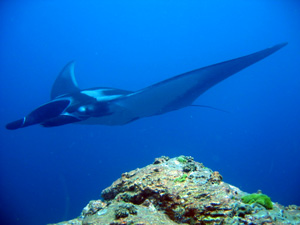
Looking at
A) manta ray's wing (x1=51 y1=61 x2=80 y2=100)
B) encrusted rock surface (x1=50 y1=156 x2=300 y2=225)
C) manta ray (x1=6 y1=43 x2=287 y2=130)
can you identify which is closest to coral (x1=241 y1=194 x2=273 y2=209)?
encrusted rock surface (x1=50 y1=156 x2=300 y2=225)

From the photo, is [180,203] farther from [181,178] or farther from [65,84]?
[65,84]

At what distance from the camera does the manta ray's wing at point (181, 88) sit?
13.2 ft

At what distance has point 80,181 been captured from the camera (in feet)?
96.3

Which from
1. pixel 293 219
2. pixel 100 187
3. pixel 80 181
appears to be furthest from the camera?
pixel 80 181

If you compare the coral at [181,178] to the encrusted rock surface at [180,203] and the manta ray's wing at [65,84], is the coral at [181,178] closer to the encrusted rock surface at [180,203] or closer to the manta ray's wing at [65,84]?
the encrusted rock surface at [180,203]

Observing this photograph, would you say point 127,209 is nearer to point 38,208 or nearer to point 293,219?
point 293,219

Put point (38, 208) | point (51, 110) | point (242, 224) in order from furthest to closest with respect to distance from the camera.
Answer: point (38, 208) → point (51, 110) → point (242, 224)

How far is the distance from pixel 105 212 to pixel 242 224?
3.56ft

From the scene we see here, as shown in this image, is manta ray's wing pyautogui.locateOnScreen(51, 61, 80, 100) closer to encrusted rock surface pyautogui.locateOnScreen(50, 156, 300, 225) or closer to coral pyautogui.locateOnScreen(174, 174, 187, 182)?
encrusted rock surface pyautogui.locateOnScreen(50, 156, 300, 225)

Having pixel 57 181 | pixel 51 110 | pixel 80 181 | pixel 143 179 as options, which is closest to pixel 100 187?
pixel 80 181

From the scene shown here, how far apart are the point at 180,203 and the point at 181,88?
3.07 metres

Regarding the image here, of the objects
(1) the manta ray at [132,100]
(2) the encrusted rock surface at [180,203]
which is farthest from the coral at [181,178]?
(1) the manta ray at [132,100]

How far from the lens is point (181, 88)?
4559 mm

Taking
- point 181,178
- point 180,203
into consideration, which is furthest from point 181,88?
point 180,203
